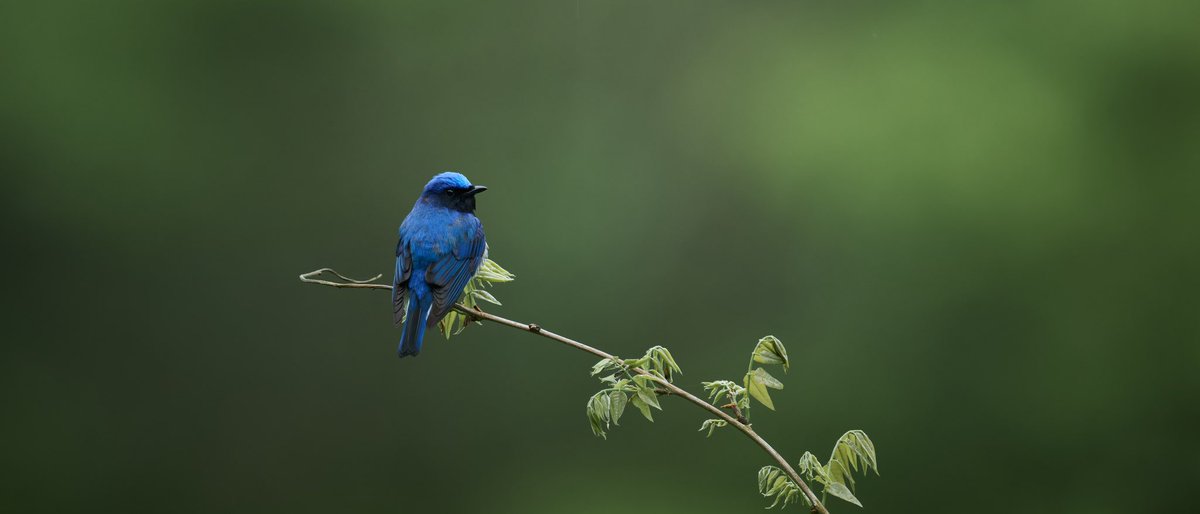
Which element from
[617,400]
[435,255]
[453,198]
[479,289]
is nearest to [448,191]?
[453,198]

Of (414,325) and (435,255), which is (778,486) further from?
(435,255)

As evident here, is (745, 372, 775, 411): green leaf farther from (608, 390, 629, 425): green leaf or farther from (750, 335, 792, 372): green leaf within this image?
(608, 390, 629, 425): green leaf

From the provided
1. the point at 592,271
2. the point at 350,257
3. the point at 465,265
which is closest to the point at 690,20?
the point at 592,271

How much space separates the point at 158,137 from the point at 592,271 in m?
1.96

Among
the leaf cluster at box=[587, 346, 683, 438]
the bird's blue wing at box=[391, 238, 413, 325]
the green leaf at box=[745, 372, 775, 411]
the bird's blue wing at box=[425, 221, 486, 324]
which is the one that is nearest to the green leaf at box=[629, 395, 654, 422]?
the leaf cluster at box=[587, 346, 683, 438]

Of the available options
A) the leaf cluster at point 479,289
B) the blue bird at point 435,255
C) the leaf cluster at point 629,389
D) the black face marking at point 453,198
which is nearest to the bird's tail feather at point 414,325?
the blue bird at point 435,255

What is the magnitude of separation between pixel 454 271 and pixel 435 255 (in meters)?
0.07

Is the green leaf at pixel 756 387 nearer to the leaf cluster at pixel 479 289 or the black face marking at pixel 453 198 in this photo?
the leaf cluster at pixel 479 289

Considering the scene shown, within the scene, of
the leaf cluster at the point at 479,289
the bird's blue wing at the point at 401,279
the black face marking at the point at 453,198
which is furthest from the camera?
the black face marking at the point at 453,198

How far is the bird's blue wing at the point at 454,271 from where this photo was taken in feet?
6.73

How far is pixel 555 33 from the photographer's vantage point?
4.64 m

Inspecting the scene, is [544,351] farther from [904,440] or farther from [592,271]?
[904,440]

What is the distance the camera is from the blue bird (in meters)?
2.07

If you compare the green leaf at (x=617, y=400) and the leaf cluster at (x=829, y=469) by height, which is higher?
the green leaf at (x=617, y=400)
